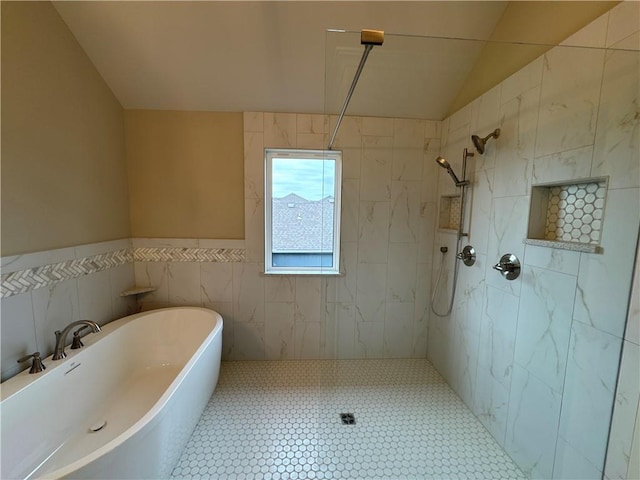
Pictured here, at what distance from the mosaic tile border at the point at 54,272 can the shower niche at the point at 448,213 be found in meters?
2.73

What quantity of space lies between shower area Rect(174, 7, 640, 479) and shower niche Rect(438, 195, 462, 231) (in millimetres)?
14

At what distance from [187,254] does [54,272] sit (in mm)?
898

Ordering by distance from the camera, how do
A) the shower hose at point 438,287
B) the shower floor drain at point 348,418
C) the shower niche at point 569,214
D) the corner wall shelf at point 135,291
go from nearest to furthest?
the shower niche at point 569,214, the shower floor drain at point 348,418, the shower hose at point 438,287, the corner wall shelf at point 135,291

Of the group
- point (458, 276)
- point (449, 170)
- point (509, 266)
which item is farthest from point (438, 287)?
point (449, 170)

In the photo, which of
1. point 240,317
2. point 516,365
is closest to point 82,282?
point 240,317

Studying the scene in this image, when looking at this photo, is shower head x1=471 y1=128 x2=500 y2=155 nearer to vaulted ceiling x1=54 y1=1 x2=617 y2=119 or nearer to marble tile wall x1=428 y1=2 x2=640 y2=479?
marble tile wall x1=428 y1=2 x2=640 y2=479

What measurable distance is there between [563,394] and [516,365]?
10.4 inches

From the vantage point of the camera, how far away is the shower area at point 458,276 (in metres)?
1.12

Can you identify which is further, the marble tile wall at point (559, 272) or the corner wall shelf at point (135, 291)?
the corner wall shelf at point (135, 291)

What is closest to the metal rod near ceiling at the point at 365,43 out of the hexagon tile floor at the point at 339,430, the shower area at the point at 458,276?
the shower area at the point at 458,276

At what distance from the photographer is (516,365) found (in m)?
1.53

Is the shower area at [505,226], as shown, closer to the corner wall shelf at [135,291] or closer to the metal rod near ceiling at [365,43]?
the metal rod near ceiling at [365,43]

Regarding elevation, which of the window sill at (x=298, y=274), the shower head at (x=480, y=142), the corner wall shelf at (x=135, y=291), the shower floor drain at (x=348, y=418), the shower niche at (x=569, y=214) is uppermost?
the shower head at (x=480, y=142)

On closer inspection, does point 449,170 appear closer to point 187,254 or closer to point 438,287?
point 438,287
